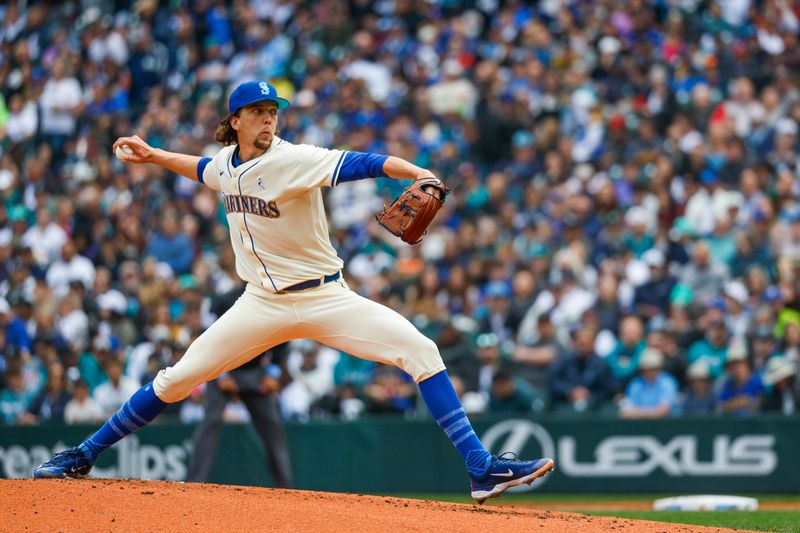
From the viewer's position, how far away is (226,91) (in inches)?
736

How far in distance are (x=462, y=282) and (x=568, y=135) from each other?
2.83 metres

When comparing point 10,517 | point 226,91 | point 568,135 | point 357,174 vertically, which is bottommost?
point 10,517

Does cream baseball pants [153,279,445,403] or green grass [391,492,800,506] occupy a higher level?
cream baseball pants [153,279,445,403]

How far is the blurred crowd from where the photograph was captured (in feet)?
40.5

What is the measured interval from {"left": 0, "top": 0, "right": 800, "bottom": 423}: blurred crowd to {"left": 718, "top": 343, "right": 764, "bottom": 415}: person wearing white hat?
0.08 ft

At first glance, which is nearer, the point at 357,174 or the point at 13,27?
the point at 357,174

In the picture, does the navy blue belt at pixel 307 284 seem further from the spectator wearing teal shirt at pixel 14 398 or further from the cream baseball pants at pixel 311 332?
the spectator wearing teal shirt at pixel 14 398

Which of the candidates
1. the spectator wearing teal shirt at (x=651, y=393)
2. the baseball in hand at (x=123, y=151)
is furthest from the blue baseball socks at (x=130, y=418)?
the spectator wearing teal shirt at (x=651, y=393)

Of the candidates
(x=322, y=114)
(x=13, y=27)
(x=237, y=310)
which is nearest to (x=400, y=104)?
(x=322, y=114)

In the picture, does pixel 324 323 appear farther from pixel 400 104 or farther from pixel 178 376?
pixel 400 104

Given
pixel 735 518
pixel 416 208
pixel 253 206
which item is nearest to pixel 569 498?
pixel 735 518

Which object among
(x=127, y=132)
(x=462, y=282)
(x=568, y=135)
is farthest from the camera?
(x=127, y=132)

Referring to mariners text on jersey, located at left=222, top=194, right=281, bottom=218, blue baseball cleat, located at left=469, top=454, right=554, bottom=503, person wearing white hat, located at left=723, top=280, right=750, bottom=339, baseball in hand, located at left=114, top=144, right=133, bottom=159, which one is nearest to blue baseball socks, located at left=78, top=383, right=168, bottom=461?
mariners text on jersey, located at left=222, top=194, right=281, bottom=218

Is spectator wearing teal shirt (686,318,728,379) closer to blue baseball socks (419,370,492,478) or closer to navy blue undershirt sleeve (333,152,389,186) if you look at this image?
blue baseball socks (419,370,492,478)
